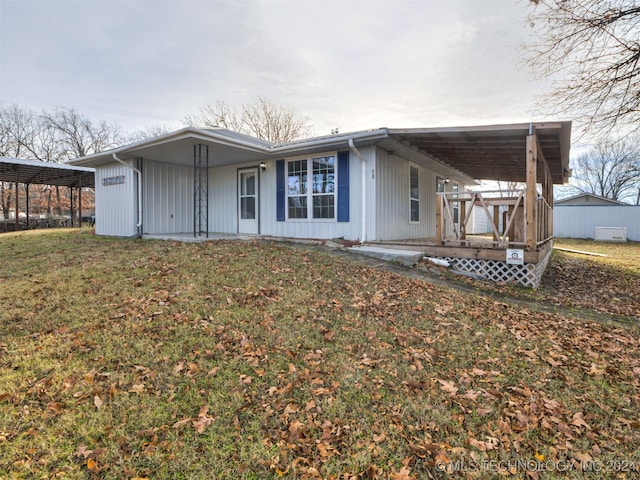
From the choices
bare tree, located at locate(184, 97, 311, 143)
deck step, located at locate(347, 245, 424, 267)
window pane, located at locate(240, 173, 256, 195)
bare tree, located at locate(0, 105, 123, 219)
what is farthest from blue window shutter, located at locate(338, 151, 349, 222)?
bare tree, located at locate(0, 105, 123, 219)

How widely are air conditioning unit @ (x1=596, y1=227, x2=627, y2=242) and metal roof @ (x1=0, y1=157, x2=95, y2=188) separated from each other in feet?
88.0

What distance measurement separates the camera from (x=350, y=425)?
223 centimetres

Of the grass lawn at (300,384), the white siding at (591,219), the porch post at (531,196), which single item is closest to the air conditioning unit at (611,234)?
the white siding at (591,219)

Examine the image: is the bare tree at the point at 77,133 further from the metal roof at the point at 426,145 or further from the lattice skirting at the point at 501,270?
the lattice skirting at the point at 501,270

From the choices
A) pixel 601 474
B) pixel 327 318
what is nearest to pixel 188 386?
pixel 327 318

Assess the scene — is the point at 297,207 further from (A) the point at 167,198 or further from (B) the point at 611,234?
(B) the point at 611,234

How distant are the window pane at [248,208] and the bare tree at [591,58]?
27.9 feet

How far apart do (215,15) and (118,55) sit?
181 inches

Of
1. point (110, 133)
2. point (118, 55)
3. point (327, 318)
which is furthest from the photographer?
point (110, 133)

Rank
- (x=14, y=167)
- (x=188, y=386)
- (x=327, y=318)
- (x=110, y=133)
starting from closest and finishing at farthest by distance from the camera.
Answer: (x=188, y=386)
(x=327, y=318)
(x=14, y=167)
(x=110, y=133)

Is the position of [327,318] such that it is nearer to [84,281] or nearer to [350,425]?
[350,425]

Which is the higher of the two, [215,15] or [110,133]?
[110,133]

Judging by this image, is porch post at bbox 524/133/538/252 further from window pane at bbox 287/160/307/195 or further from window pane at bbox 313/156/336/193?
window pane at bbox 287/160/307/195

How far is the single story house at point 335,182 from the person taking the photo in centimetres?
682
